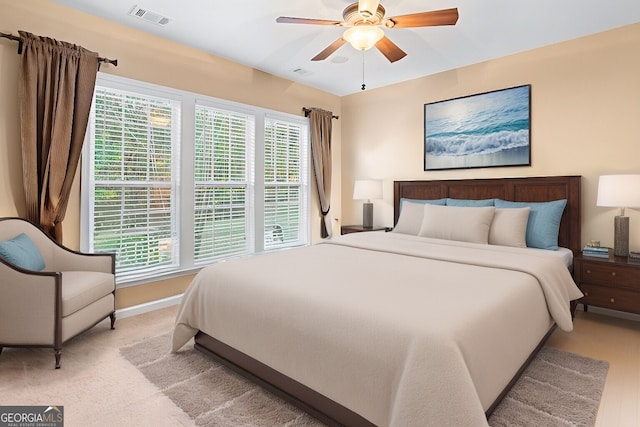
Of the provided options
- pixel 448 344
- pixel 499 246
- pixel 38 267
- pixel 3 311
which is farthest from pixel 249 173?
pixel 448 344

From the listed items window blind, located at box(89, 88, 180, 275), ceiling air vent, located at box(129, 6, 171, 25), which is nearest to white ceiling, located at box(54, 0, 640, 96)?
ceiling air vent, located at box(129, 6, 171, 25)

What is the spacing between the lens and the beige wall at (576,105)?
322 centimetres

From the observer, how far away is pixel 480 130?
412 centimetres

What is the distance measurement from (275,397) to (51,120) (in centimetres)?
280

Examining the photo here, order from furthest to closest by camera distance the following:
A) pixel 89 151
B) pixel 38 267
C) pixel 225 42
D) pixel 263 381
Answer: pixel 225 42 → pixel 89 151 → pixel 38 267 → pixel 263 381

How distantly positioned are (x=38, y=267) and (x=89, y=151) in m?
1.10

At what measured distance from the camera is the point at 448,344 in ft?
4.51

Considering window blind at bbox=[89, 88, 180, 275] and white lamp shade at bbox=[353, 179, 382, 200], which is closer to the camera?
window blind at bbox=[89, 88, 180, 275]

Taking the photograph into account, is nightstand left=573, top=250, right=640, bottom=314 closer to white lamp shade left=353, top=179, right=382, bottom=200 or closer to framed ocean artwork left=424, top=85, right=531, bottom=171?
framed ocean artwork left=424, top=85, right=531, bottom=171

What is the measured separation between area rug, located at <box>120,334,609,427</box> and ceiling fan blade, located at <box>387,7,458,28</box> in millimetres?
2437

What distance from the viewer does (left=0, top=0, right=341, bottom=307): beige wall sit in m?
2.68

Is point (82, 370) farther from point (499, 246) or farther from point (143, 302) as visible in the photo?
point (499, 246)

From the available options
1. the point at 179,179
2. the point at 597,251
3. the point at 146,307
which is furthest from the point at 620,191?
the point at 146,307

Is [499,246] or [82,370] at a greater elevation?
[499,246]
